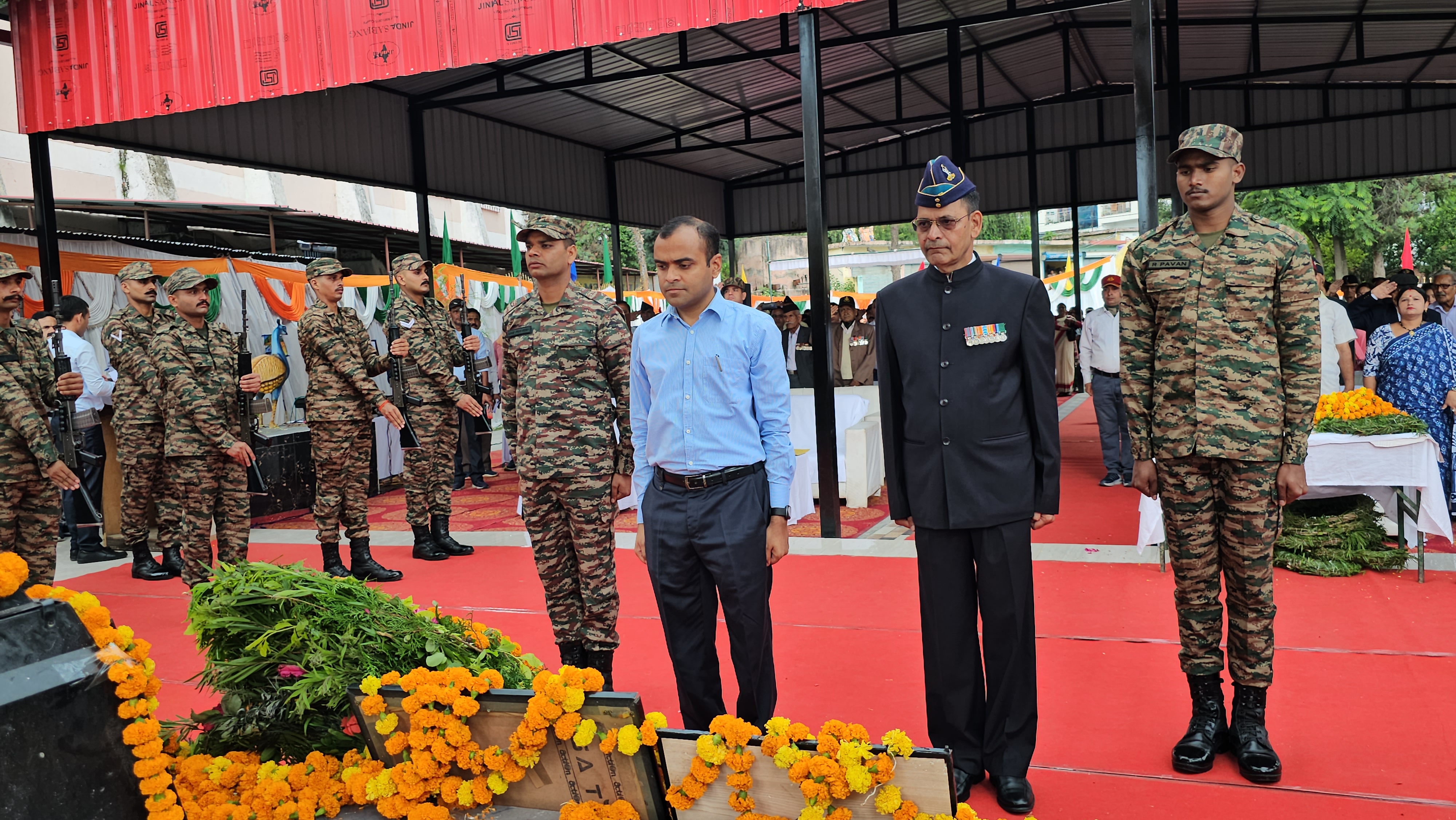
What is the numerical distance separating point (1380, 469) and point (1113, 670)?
6.99 feet

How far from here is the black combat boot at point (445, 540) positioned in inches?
255

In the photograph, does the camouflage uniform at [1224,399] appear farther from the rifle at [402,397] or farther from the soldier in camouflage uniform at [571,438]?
the rifle at [402,397]

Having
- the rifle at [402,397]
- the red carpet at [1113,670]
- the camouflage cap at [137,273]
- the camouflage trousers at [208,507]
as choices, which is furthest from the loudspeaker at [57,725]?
the rifle at [402,397]

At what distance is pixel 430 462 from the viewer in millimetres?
6297

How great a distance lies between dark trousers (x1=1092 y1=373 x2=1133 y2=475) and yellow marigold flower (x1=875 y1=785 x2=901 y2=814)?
20.8 ft

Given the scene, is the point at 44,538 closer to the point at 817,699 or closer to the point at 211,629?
the point at 211,629

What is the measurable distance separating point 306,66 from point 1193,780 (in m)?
6.73

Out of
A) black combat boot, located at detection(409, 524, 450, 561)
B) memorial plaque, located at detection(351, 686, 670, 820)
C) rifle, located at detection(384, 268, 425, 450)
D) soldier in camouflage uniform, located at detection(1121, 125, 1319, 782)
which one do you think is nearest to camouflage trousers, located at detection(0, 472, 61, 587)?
rifle, located at detection(384, 268, 425, 450)

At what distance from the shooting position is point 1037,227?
56.2 ft

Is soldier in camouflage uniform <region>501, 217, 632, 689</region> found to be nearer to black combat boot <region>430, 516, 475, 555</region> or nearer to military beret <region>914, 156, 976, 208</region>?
military beret <region>914, 156, 976, 208</region>

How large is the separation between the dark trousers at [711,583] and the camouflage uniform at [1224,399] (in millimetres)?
1217

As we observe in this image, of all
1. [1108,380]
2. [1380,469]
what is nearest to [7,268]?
[1380,469]

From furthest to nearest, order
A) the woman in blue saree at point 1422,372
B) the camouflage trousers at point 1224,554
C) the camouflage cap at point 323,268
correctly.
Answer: the woman in blue saree at point 1422,372, the camouflage cap at point 323,268, the camouflage trousers at point 1224,554

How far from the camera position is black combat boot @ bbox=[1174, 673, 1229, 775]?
112 inches
